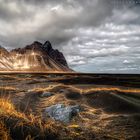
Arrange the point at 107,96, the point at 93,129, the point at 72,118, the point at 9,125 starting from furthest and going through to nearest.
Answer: the point at 107,96 < the point at 72,118 < the point at 93,129 < the point at 9,125

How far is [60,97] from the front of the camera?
14.0m

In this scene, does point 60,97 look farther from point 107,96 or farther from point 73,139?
point 73,139

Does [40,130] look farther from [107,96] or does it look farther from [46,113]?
[107,96]

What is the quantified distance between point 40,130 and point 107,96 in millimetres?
7849

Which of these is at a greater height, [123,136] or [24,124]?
[24,124]

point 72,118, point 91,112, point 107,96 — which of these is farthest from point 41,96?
point 72,118

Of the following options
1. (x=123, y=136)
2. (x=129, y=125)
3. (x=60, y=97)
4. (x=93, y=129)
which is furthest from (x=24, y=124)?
(x=60, y=97)

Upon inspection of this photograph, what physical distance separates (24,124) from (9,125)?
16.4 inches

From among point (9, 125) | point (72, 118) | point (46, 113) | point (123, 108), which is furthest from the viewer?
point (123, 108)

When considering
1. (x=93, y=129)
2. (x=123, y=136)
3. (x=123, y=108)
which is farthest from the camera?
(x=123, y=108)

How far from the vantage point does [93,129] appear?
7.91 meters

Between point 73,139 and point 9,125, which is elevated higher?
point 9,125

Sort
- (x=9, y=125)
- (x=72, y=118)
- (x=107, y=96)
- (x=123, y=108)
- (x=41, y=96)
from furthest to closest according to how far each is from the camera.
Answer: (x=41, y=96)
(x=107, y=96)
(x=123, y=108)
(x=72, y=118)
(x=9, y=125)

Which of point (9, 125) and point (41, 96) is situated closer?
point (9, 125)
